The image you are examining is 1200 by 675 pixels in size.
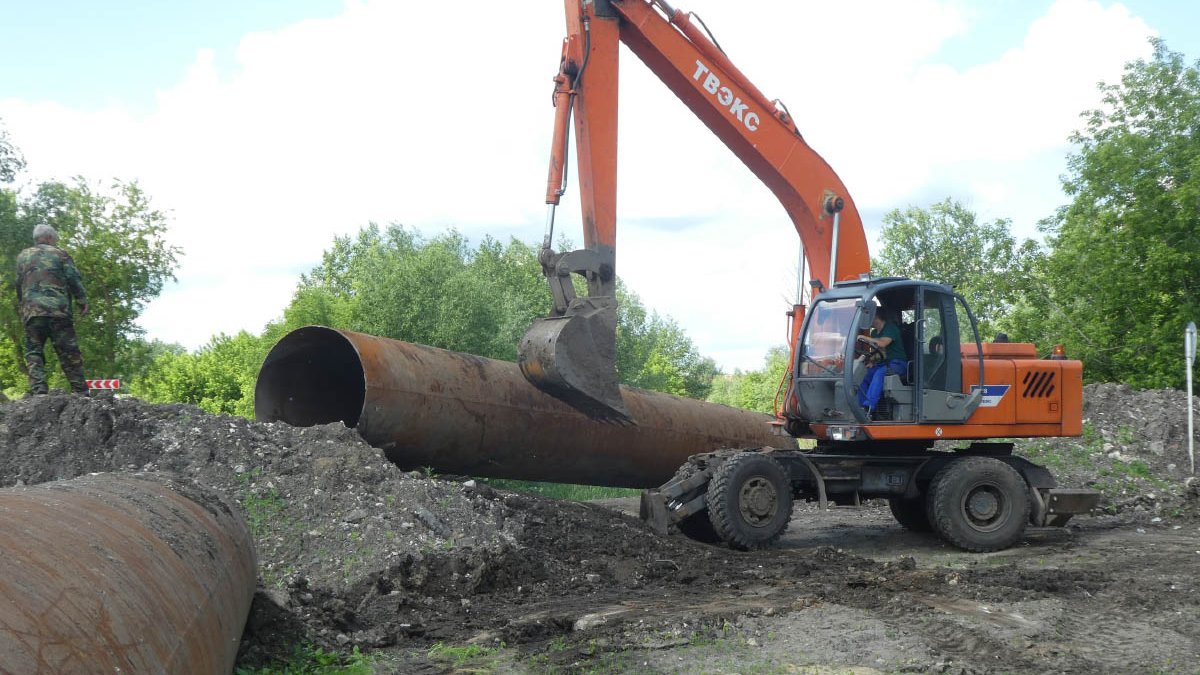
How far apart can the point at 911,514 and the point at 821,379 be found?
262 cm

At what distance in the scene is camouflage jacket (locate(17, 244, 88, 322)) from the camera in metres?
10.5

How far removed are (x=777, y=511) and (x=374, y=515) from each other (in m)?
3.69

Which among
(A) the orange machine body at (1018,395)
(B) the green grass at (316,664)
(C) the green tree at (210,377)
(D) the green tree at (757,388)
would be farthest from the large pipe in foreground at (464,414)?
(D) the green tree at (757,388)

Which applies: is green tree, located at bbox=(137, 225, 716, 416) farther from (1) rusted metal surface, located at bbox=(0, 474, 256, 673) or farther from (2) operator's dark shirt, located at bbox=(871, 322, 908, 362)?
(1) rusted metal surface, located at bbox=(0, 474, 256, 673)

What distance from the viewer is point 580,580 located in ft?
27.4

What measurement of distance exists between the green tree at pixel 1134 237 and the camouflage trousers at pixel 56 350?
23.3 meters

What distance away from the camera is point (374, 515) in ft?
27.5

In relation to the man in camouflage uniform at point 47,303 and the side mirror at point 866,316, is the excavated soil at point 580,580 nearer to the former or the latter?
the man in camouflage uniform at point 47,303

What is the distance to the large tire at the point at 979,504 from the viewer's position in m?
10.2

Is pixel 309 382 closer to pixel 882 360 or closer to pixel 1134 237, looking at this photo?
pixel 882 360

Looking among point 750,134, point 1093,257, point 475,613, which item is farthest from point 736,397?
point 475,613

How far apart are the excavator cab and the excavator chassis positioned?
540mm

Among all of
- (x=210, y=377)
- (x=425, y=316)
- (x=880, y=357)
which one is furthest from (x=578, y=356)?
(x=210, y=377)

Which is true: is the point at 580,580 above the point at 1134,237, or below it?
below
